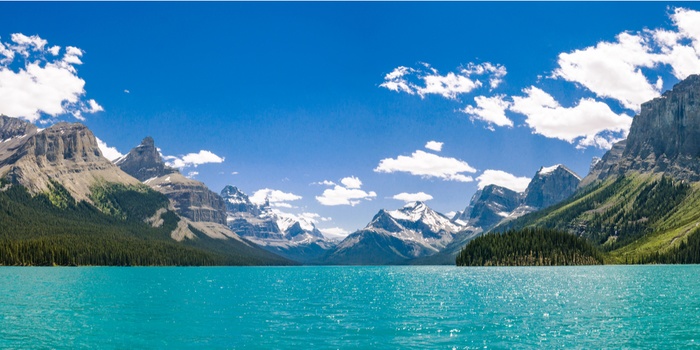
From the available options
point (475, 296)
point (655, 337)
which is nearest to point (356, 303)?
point (475, 296)

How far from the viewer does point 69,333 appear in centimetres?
5812

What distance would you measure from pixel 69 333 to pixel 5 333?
240 inches

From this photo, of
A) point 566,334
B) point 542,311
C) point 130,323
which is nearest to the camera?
point 566,334

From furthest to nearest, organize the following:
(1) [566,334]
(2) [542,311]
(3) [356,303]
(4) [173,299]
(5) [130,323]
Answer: (4) [173,299] < (3) [356,303] < (2) [542,311] < (5) [130,323] < (1) [566,334]

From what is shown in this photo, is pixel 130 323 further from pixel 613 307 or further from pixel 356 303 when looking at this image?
pixel 613 307

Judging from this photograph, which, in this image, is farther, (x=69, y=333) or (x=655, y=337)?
(x=69, y=333)

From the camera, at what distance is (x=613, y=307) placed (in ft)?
258

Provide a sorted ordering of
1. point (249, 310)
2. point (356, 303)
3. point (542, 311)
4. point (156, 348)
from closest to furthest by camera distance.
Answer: point (156, 348), point (542, 311), point (249, 310), point (356, 303)

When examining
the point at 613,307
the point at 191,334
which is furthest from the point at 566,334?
the point at 191,334

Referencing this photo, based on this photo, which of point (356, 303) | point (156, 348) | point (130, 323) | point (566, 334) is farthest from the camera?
point (356, 303)

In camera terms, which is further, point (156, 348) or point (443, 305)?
point (443, 305)

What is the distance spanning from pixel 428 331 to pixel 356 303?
111 feet

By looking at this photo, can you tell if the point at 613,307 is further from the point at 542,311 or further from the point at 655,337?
the point at 655,337

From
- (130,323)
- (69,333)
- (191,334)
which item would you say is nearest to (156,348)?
(191,334)
